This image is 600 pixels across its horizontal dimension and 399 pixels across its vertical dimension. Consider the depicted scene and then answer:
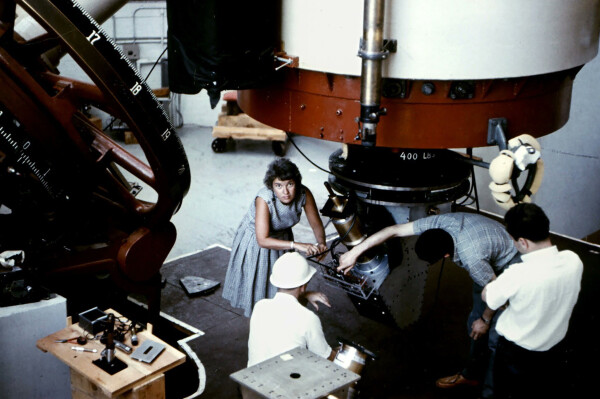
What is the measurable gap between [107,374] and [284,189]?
1.97 meters

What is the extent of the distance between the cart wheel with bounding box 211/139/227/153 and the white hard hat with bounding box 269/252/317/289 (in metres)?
7.88

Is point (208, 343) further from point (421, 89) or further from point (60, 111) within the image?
point (421, 89)

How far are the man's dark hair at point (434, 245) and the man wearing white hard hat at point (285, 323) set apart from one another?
3.26ft

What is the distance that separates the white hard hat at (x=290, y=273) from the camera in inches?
167

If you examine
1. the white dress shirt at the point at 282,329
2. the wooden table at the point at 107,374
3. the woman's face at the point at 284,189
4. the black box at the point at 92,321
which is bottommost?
the wooden table at the point at 107,374

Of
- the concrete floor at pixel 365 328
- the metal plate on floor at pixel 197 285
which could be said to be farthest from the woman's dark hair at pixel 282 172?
the metal plate on floor at pixel 197 285

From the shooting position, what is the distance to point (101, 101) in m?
4.73

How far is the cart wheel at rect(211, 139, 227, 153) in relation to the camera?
39.3 feet

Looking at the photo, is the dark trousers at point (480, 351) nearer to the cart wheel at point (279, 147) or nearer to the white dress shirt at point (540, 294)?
the white dress shirt at point (540, 294)

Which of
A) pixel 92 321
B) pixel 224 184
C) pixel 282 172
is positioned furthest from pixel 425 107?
pixel 224 184

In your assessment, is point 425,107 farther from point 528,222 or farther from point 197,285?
point 197,285

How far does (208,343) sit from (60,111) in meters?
2.60

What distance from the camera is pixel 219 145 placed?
39.5ft

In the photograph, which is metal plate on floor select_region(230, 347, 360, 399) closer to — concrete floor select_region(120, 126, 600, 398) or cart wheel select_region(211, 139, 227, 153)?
concrete floor select_region(120, 126, 600, 398)
